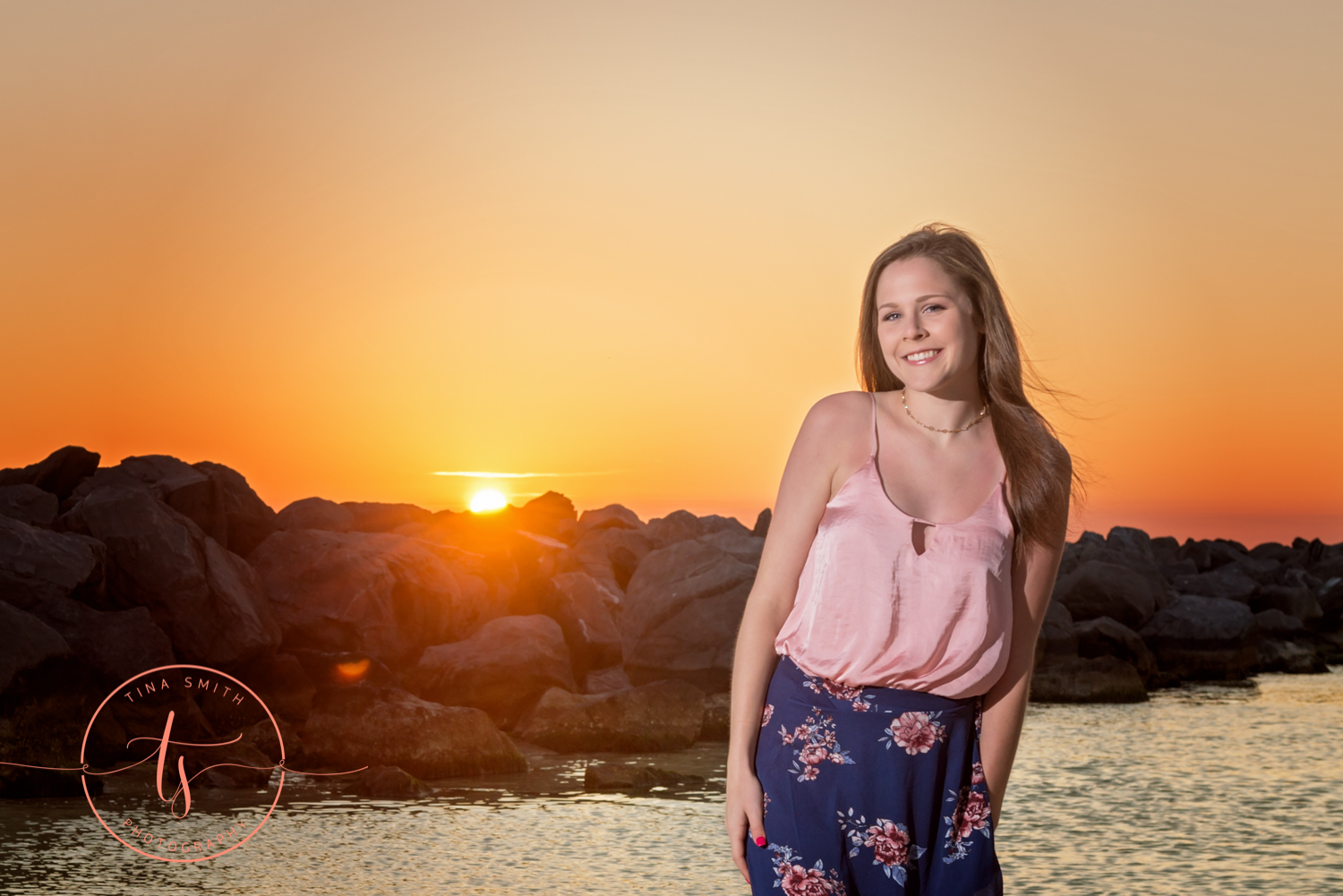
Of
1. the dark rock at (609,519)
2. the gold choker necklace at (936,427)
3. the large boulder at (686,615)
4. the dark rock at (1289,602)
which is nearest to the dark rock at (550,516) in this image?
the dark rock at (609,519)

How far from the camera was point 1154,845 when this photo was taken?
10.5 meters

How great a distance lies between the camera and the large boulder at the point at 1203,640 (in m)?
23.9

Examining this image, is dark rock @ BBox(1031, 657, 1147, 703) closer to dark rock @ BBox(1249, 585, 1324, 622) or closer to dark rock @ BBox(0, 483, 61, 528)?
dark rock @ BBox(1249, 585, 1324, 622)

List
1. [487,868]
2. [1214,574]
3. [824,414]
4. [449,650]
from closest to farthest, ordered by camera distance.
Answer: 1. [824,414]
2. [487,868]
3. [449,650]
4. [1214,574]

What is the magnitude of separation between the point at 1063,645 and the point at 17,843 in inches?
643

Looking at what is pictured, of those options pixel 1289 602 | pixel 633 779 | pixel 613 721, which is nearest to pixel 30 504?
pixel 613 721

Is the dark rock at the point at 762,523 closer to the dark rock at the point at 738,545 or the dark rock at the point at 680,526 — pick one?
the dark rock at the point at 680,526

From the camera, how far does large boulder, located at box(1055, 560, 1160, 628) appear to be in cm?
2456

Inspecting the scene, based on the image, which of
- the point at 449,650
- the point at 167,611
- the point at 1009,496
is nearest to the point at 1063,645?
the point at 449,650

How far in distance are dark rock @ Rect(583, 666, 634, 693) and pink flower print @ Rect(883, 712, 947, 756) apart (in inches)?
589

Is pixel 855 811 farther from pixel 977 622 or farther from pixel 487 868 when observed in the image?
pixel 487 868

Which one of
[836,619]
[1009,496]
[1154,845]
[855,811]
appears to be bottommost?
[1154,845]

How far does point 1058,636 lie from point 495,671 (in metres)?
10.3

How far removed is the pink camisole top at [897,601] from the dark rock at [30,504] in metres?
14.9
